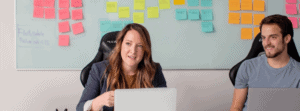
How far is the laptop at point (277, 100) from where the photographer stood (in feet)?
2.61

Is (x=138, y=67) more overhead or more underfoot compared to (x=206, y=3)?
more underfoot

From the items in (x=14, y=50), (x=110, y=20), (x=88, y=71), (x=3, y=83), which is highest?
(x=110, y=20)

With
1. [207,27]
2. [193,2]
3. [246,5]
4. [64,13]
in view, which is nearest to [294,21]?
[246,5]

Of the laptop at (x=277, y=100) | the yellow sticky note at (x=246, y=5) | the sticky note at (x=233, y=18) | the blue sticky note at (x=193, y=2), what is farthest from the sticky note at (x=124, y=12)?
the laptop at (x=277, y=100)

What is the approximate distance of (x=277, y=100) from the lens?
0.80 meters

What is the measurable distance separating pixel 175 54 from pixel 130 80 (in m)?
1.03

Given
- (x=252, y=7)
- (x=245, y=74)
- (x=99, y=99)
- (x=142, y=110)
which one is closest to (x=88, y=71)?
(x=99, y=99)

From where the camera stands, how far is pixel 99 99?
1106mm

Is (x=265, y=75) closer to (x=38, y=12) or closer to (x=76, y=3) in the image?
(x=76, y=3)

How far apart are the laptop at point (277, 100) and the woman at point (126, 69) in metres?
0.65

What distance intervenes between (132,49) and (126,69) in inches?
7.0

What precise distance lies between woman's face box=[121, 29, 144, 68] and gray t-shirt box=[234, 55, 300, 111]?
0.62 meters

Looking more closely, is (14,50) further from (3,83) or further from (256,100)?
(256,100)

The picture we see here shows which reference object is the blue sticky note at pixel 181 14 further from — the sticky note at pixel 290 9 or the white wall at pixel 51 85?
the sticky note at pixel 290 9
